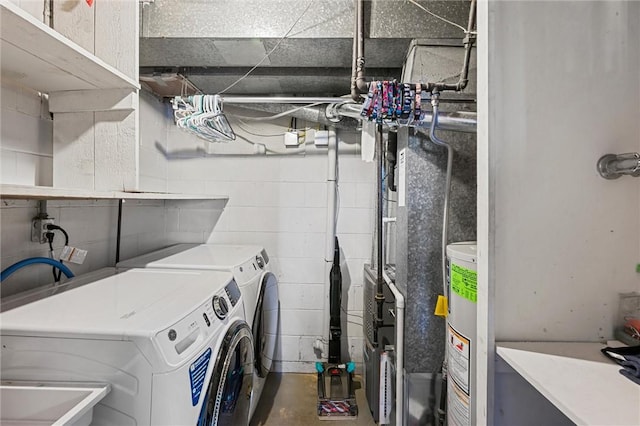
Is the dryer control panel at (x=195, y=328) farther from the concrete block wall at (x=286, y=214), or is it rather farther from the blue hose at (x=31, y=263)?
the concrete block wall at (x=286, y=214)

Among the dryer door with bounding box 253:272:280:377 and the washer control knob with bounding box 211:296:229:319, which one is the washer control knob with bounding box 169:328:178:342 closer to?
the washer control knob with bounding box 211:296:229:319

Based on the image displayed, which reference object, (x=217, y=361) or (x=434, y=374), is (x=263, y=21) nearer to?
(x=217, y=361)

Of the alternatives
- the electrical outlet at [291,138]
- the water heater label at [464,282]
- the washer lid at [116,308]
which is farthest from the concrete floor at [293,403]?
the electrical outlet at [291,138]

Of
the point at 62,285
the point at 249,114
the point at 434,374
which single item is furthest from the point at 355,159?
the point at 62,285

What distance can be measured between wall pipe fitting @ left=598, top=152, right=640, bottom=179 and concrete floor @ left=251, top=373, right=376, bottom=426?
1.84m

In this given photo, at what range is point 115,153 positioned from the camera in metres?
1.23

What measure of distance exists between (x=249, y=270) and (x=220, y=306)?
57 cm

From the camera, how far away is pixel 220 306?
1135 millimetres

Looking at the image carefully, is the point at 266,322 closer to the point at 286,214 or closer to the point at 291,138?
the point at 286,214

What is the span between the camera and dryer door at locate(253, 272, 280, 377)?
1.71m

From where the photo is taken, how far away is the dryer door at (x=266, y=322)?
171 centimetres

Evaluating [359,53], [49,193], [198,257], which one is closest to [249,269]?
[198,257]

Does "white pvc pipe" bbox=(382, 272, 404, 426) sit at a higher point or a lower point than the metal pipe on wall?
lower


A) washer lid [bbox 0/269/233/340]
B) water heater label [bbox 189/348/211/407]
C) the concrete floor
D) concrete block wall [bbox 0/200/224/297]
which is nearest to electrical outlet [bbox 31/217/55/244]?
concrete block wall [bbox 0/200/224/297]
